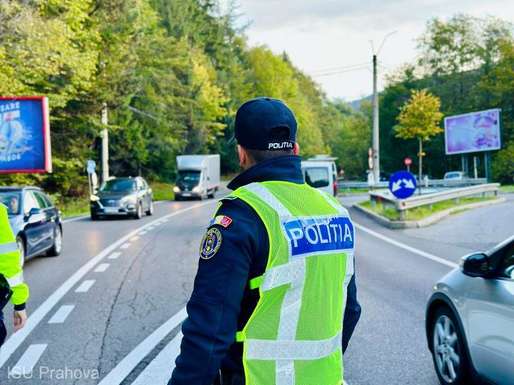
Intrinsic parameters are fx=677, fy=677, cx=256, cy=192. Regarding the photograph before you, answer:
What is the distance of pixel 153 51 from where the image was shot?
1693 inches

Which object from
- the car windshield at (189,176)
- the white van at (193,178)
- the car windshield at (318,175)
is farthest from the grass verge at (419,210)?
the car windshield at (189,176)

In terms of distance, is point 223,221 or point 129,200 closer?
point 223,221

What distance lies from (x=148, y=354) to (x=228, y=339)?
4296 mm

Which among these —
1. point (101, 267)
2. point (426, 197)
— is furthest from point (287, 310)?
point (426, 197)

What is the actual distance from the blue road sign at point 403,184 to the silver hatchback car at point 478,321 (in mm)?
13855

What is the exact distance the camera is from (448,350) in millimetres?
5184

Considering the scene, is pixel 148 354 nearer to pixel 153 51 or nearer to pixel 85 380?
pixel 85 380

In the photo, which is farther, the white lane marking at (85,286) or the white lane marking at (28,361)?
the white lane marking at (85,286)

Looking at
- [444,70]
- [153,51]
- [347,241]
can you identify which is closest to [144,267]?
[347,241]

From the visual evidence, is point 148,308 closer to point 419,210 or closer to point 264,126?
point 264,126

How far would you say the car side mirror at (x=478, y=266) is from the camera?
15.2 ft

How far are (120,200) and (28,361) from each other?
59.1ft

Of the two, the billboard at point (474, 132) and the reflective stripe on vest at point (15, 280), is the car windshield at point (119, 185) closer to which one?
the reflective stripe on vest at point (15, 280)

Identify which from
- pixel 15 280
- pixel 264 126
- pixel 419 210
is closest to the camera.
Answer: pixel 264 126
